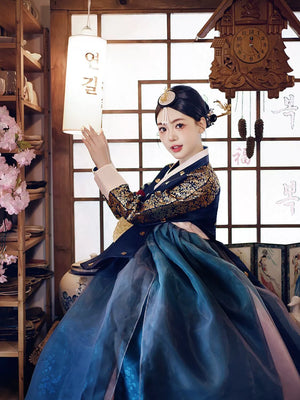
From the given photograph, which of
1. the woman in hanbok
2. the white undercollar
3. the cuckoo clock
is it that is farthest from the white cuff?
the cuckoo clock

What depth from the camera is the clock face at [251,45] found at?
Answer: 2.90 m

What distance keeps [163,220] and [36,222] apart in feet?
5.17

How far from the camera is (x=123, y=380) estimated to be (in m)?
1.73

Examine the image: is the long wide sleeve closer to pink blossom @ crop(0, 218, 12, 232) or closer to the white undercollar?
the white undercollar

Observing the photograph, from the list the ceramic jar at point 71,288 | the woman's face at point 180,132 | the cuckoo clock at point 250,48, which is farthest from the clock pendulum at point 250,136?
the ceramic jar at point 71,288

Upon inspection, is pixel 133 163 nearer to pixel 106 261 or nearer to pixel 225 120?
pixel 225 120

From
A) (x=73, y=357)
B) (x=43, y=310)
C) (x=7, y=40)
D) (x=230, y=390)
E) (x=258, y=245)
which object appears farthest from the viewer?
(x=43, y=310)

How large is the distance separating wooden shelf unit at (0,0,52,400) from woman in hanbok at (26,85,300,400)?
0.69 meters

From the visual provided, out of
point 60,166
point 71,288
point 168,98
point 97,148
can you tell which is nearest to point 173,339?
point 97,148

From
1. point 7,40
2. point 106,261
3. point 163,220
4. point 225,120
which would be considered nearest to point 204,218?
point 163,220

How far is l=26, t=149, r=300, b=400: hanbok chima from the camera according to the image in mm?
1690

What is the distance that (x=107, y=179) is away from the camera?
2.30m

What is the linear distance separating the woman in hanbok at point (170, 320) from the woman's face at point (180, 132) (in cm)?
4

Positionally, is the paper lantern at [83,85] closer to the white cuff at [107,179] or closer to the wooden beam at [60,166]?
the wooden beam at [60,166]
